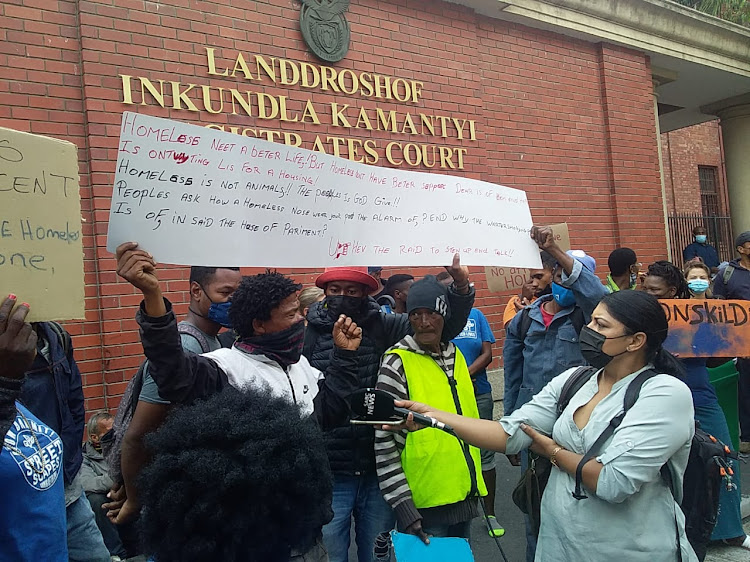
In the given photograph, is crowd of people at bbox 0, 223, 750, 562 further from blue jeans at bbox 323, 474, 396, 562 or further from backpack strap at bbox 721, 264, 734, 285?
backpack strap at bbox 721, 264, 734, 285

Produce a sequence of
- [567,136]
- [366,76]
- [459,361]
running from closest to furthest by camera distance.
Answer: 1. [459,361]
2. [366,76]
3. [567,136]

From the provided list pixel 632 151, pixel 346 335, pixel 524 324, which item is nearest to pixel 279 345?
pixel 346 335

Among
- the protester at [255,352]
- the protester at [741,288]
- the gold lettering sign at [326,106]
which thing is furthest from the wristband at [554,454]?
the gold lettering sign at [326,106]

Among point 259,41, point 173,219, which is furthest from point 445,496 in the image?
point 259,41

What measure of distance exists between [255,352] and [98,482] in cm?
237

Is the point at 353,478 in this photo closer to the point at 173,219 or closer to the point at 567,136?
the point at 173,219

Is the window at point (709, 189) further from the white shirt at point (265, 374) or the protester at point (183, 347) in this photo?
the white shirt at point (265, 374)

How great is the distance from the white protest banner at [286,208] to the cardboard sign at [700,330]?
1.23m

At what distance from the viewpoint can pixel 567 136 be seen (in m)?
8.23

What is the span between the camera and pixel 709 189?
17812 millimetres

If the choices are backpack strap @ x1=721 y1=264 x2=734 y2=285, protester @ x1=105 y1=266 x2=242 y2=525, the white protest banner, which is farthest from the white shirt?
backpack strap @ x1=721 y1=264 x2=734 y2=285

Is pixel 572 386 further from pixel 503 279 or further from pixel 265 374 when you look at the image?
pixel 503 279

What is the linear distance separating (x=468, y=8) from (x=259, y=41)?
279cm

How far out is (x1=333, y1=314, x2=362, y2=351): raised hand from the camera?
2598 mm
